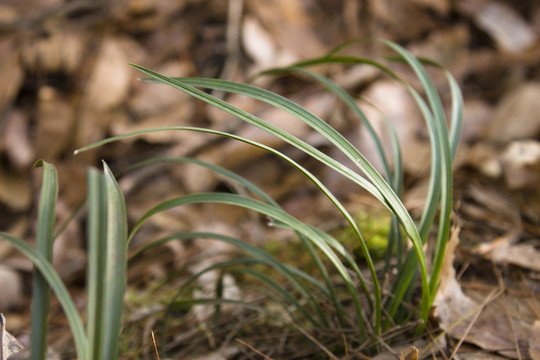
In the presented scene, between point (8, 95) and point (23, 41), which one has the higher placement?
point (23, 41)

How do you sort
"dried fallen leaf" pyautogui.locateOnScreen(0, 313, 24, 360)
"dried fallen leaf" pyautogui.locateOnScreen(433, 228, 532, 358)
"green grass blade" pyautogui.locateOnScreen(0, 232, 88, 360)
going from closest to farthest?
"green grass blade" pyautogui.locateOnScreen(0, 232, 88, 360)
"dried fallen leaf" pyautogui.locateOnScreen(0, 313, 24, 360)
"dried fallen leaf" pyautogui.locateOnScreen(433, 228, 532, 358)

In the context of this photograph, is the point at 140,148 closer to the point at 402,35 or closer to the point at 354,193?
the point at 354,193

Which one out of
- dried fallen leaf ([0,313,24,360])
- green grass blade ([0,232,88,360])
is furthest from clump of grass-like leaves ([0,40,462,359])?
dried fallen leaf ([0,313,24,360])

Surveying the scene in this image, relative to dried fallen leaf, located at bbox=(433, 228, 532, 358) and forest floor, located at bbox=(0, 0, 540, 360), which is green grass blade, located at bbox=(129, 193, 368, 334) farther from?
forest floor, located at bbox=(0, 0, 540, 360)

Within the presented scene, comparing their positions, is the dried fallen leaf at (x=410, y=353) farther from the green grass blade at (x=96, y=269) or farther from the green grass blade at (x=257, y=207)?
the green grass blade at (x=96, y=269)

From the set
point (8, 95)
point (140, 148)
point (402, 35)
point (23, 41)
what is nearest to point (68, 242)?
point (140, 148)

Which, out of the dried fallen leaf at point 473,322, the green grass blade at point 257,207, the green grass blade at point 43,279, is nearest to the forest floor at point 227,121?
the dried fallen leaf at point 473,322

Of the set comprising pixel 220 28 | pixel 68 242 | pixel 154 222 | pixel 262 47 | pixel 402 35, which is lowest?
pixel 154 222
